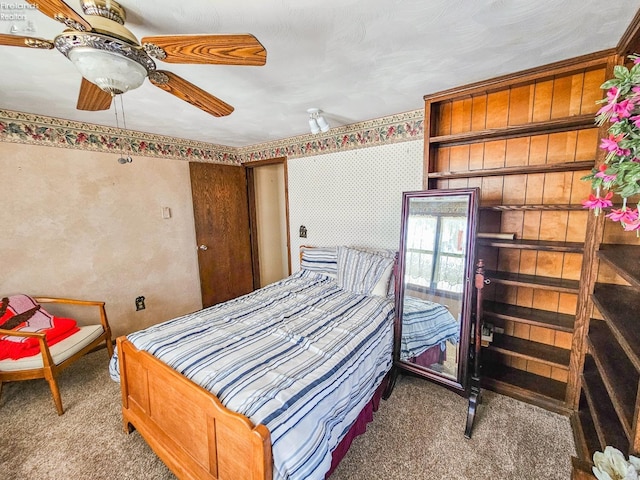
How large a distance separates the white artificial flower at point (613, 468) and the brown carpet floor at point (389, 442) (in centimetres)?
83

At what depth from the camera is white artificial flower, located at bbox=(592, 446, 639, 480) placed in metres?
0.79

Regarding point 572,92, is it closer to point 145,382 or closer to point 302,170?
point 302,170

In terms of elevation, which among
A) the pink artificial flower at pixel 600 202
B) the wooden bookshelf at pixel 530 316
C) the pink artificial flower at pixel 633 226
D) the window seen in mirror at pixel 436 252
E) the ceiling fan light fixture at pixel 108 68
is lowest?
the wooden bookshelf at pixel 530 316

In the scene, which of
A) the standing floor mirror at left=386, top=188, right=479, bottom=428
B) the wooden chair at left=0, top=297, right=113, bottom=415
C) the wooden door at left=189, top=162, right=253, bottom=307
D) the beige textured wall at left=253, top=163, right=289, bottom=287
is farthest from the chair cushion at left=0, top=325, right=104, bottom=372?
the standing floor mirror at left=386, top=188, right=479, bottom=428

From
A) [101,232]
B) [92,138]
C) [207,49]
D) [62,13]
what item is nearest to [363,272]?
[207,49]

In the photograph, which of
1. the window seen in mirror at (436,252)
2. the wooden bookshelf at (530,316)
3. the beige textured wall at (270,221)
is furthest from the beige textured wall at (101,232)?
the wooden bookshelf at (530,316)

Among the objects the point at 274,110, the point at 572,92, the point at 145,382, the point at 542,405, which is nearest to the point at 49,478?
the point at 145,382

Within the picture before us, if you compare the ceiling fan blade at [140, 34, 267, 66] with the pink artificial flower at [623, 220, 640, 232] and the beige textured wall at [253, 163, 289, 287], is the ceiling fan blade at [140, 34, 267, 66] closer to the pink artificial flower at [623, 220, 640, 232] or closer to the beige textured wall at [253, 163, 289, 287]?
the pink artificial flower at [623, 220, 640, 232]

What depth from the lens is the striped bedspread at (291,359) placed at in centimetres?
113

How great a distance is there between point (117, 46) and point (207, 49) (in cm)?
32

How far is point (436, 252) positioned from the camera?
196 centimetres

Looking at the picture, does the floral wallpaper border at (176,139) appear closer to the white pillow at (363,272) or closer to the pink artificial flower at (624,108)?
the white pillow at (363,272)

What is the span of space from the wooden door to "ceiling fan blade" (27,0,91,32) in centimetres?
253

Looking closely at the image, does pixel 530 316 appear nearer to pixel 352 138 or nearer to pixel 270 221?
pixel 352 138
